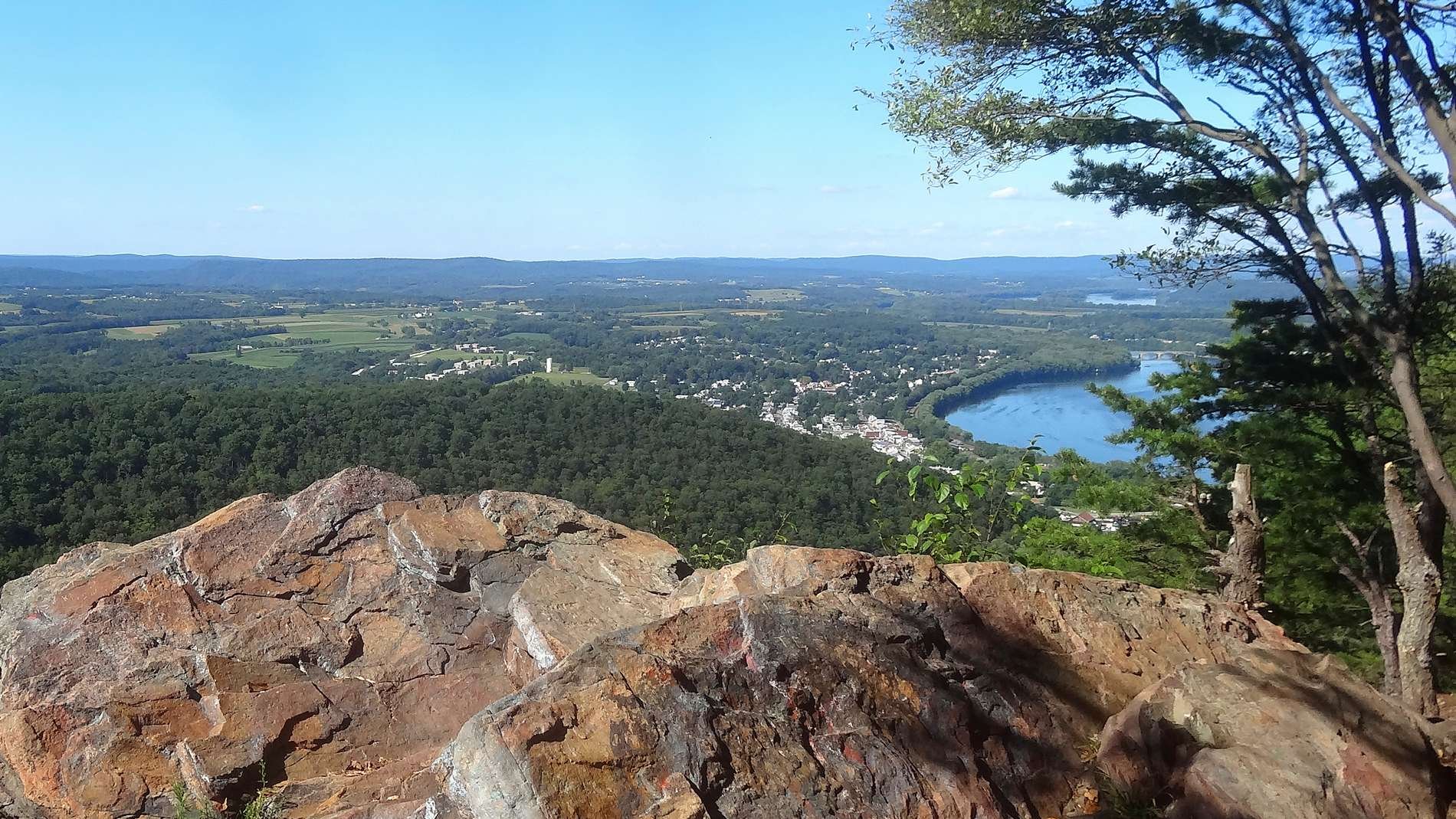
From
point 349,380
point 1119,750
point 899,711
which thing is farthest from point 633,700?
point 349,380

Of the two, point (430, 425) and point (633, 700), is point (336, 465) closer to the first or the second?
point (430, 425)

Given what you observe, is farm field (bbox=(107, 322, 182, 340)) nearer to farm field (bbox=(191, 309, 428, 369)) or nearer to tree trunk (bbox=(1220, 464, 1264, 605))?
farm field (bbox=(191, 309, 428, 369))

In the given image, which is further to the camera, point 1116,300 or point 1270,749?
point 1116,300

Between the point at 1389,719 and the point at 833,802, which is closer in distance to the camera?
the point at 833,802

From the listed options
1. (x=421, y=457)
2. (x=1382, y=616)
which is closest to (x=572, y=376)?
(x=421, y=457)

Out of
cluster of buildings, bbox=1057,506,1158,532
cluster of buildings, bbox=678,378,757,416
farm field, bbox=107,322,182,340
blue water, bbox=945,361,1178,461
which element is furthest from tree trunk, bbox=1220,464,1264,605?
farm field, bbox=107,322,182,340

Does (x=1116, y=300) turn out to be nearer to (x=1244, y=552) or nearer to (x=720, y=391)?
(x=720, y=391)
